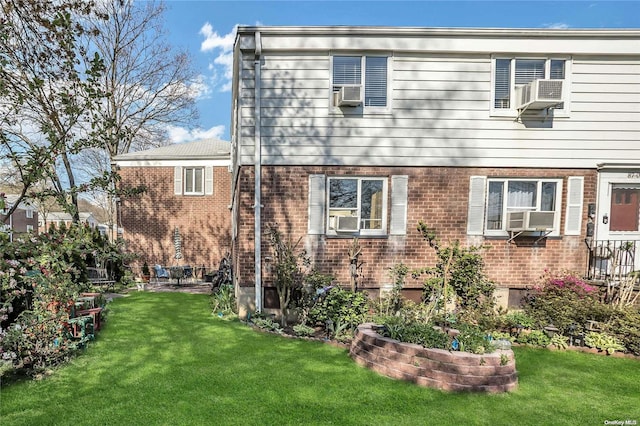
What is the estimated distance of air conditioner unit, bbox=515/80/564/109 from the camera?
7.00 metres

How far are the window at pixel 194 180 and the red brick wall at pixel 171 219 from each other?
370 mm

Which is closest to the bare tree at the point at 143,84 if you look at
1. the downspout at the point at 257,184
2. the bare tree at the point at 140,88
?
the bare tree at the point at 140,88

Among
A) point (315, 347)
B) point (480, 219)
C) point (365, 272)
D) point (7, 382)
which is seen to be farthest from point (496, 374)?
point (7, 382)

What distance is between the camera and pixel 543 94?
7.04m

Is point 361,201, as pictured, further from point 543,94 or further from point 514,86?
point 543,94

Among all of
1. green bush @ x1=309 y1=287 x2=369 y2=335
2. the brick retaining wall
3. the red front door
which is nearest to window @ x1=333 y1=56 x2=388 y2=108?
green bush @ x1=309 y1=287 x2=369 y2=335

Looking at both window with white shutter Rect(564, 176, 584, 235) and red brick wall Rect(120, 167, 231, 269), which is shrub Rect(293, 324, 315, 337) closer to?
window with white shutter Rect(564, 176, 584, 235)

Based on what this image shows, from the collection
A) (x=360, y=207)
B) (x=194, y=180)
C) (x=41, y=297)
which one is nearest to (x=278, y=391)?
(x=41, y=297)

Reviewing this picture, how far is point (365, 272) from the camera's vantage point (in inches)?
299

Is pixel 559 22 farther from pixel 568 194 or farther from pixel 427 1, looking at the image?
pixel 568 194

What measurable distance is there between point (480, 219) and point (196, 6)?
9890 mm

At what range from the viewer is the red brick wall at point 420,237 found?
7562mm

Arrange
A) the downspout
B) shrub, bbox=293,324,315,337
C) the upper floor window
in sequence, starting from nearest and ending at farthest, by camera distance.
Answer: shrub, bbox=293,324,315,337 < the downspout < the upper floor window

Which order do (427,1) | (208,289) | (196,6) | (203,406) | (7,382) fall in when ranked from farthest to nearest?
(208,289) < (196,6) < (427,1) < (7,382) < (203,406)
